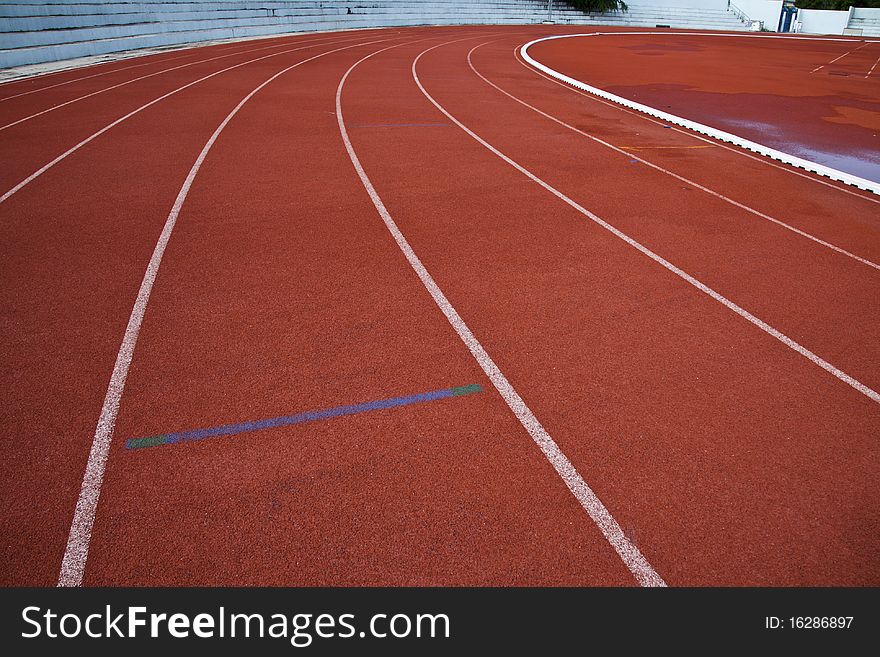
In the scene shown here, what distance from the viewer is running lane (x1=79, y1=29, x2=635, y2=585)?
2650mm

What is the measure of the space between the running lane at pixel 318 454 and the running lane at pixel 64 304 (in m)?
0.25

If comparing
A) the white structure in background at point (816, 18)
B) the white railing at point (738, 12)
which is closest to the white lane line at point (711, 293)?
the white railing at point (738, 12)

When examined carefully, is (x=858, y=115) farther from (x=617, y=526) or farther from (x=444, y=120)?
(x=617, y=526)

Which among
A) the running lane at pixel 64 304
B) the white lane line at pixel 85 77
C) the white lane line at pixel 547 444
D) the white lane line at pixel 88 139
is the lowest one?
the white lane line at pixel 547 444

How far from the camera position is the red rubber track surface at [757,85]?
10954 millimetres

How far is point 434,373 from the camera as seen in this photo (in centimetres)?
385

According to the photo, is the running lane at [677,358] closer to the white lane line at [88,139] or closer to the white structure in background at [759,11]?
the white lane line at [88,139]

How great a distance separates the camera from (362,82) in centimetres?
1448

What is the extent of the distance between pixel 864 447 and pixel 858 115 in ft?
44.4

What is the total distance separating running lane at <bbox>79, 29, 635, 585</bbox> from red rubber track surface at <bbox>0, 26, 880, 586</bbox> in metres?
0.02

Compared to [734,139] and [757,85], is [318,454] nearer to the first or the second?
[734,139]

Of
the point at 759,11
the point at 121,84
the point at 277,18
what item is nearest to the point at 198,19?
the point at 277,18

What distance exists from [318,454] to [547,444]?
1.32 metres
